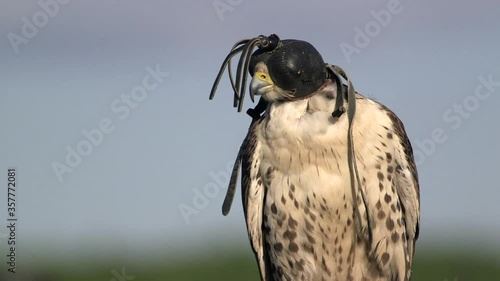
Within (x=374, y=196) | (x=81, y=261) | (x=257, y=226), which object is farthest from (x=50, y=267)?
(x=374, y=196)

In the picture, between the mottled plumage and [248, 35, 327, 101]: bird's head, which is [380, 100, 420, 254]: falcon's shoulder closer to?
the mottled plumage

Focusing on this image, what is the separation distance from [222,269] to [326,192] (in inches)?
192

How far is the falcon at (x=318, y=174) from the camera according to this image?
20.6 feet

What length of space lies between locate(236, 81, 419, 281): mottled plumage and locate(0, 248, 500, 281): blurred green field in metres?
3.33

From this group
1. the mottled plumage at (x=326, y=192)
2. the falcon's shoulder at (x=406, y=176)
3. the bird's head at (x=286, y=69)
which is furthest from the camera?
the falcon's shoulder at (x=406, y=176)

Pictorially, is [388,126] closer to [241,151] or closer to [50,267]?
[241,151]

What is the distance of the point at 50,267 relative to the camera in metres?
10.1

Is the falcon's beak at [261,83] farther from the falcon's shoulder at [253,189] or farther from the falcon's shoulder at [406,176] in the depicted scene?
the falcon's shoulder at [406,176]

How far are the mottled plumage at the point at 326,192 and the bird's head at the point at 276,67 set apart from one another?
124 millimetres

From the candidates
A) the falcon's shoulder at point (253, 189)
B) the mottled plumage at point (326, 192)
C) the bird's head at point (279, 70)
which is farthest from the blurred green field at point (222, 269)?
the bird's head at point (279, 70)

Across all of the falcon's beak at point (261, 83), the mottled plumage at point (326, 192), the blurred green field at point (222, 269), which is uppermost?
the falcon's beak at point (261, 83)

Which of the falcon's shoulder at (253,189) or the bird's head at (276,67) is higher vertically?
the bird's head at (276,67)

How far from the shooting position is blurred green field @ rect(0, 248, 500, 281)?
33.8 feet

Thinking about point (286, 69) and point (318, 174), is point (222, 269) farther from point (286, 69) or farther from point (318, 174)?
point (286, 69)
